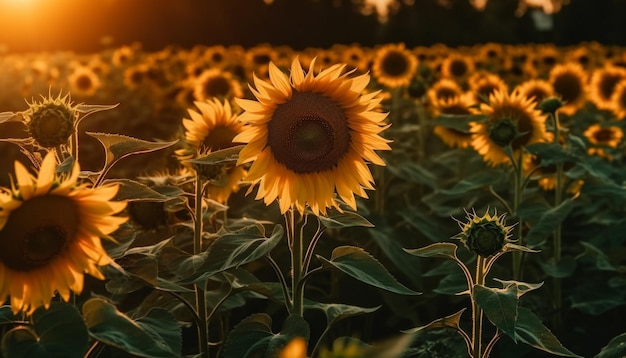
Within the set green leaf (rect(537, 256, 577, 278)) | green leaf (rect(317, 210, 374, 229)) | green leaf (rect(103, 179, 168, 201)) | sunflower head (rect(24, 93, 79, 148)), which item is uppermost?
sunflower head (rect(24, 93, 79, 148))

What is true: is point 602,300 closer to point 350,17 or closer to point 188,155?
point 188,155

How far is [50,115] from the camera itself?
2.03 metres

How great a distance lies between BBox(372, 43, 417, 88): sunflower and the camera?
7574 millimetres

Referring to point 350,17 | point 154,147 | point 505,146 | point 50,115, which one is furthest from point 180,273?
point 350,17

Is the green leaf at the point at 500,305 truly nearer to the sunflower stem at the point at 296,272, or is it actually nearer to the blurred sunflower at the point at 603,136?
the sunflower stem at the point at 296,272

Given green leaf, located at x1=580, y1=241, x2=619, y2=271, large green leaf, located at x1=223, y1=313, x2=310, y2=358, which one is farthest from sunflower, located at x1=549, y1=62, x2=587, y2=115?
large green leaf, located at x1=223, y1=313, x2=310, y2=358

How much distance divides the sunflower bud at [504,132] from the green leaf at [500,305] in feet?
4.98

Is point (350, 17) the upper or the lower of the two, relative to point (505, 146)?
upper

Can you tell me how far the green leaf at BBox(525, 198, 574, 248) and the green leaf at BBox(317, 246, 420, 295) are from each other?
1.16 meters

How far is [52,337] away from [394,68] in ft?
20.3

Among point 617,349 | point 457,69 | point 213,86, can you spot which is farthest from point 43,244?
point 457,69

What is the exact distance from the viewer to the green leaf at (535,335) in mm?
2168

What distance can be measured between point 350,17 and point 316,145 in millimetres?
28899

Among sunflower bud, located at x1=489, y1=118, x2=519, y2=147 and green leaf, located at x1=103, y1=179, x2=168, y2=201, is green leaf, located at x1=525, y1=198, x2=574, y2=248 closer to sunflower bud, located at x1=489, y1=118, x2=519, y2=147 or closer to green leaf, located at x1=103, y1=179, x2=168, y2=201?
sunflower bud, located at x1=489, y1=118, x2=519, y2=147
